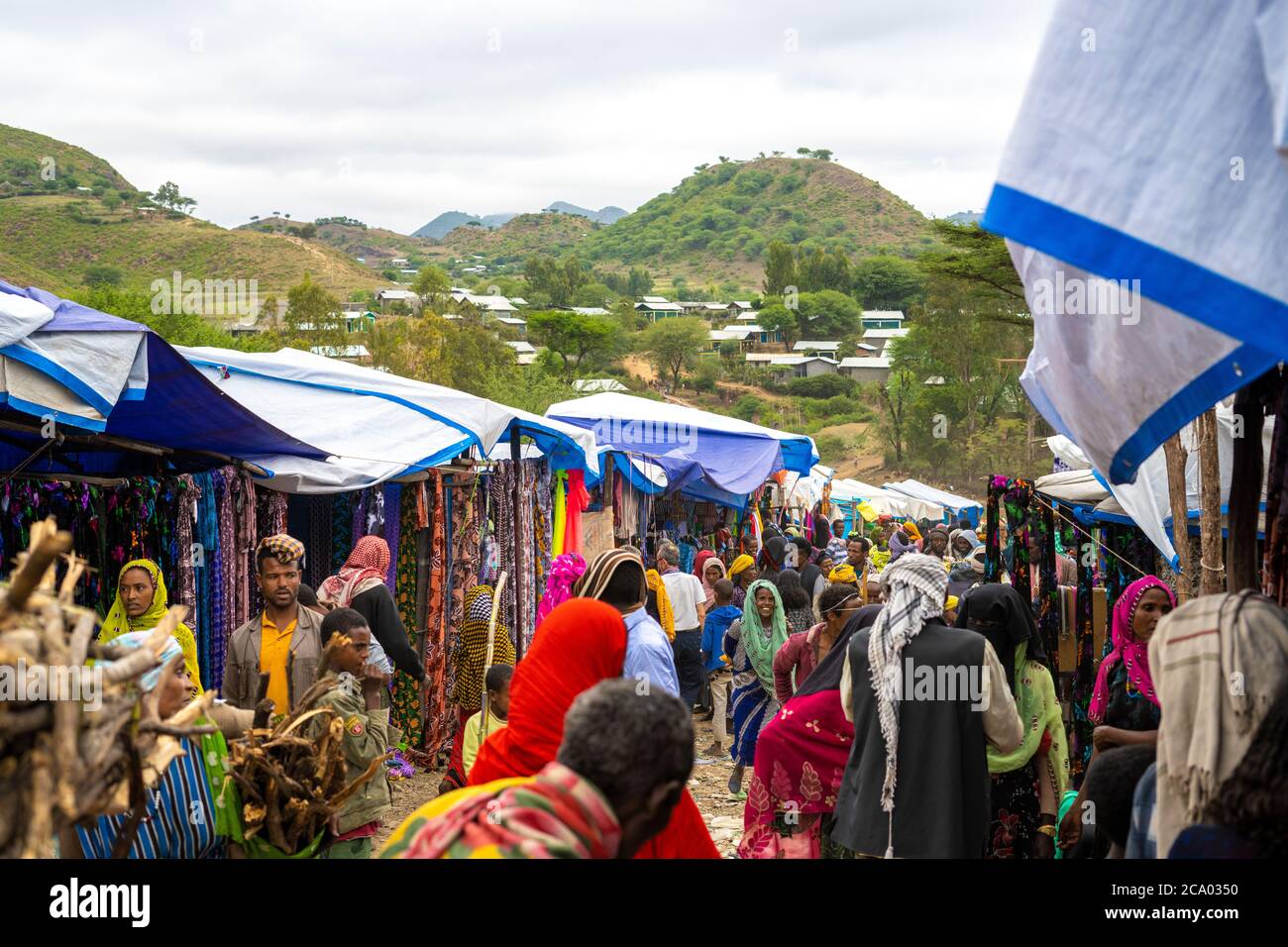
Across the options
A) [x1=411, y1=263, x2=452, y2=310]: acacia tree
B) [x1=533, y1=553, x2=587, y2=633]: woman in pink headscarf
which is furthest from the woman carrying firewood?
[x1=411, y1=263, x2=452, y2=310]: acacia tree

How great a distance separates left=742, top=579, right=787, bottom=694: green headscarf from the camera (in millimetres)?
8289

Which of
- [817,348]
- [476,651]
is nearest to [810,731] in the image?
[476,651]

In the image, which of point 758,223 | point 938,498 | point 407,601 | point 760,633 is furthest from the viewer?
point 758,223

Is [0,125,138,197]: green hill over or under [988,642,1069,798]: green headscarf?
over

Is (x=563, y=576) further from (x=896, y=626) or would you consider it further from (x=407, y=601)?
(x=896, y=626)

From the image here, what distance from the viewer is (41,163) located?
86.2 metres

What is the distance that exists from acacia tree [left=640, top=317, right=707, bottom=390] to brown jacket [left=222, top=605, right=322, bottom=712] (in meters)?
80.5

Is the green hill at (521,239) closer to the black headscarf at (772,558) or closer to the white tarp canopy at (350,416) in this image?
the black headscarf at (772,558)

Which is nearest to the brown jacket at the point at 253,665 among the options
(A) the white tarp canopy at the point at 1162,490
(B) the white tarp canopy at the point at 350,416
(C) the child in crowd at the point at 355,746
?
(C) the child in crowd at the point at 355,746

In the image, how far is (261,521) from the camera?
7.85 m

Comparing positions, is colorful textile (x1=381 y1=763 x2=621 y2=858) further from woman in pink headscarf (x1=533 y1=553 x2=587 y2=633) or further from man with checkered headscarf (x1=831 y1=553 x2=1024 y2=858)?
woman in pink headscarf (x1=533 y1=553 x2=587 y2=633)

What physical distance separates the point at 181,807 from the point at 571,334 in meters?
71.9

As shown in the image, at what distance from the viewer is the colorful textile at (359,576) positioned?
772cm
